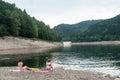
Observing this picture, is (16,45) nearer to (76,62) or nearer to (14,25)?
(14,25)

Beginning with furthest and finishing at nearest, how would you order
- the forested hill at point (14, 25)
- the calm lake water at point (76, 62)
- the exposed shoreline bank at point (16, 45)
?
the forested hill at point (14, 25), the exposed shoreline bank at point (16, 45), the calm lake water at point (76, 62)

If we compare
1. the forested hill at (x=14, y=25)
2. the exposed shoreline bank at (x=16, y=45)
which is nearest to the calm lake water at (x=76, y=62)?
the exposed shoreline bank at (x=16, y=45)

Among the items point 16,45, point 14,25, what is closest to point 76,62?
point 16,45

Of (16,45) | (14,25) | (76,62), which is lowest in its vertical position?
(76,62)

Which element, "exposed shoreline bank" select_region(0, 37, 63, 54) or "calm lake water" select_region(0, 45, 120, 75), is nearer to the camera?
"calm lake water" select_region(0, 45, 120, 75)

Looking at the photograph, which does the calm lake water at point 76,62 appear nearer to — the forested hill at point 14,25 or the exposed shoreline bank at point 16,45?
the exposed shoreline bank at point 16,45

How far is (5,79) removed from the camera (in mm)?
40312

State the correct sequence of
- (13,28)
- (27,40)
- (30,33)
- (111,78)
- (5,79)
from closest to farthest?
1. (5,79)
2. (111,78)
3. (13,28)
4. (27,40)
5. (30,33)

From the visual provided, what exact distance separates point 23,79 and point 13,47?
9596 cm

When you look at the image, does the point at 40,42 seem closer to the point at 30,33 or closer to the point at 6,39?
the point at 30,33

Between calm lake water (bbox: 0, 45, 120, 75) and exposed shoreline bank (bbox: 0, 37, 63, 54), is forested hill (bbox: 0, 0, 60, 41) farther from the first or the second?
calm lake water (bbox: 0, 45, 120, 75)

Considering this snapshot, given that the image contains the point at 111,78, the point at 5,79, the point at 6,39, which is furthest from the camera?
the point at 6,39

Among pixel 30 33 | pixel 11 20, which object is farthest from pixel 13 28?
pixel 30 33

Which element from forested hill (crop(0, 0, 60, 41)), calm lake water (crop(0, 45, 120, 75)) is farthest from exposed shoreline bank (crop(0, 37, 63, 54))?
calm lake water (crop(0, 45, 120, 75))
